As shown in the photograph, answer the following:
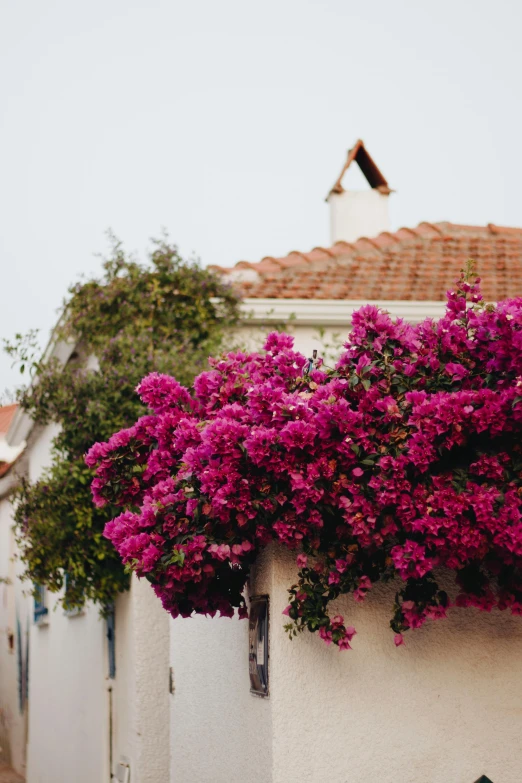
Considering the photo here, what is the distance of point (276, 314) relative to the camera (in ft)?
37.3

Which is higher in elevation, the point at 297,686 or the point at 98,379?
the point at 98,379

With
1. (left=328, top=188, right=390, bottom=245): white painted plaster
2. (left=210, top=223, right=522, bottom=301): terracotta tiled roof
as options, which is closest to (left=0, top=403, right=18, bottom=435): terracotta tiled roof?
(left=328, top=188, right=390, bottom=245): white painted plaster

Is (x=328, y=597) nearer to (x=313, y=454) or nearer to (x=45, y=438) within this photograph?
(x=313, y=454)

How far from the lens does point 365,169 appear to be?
15.9 m

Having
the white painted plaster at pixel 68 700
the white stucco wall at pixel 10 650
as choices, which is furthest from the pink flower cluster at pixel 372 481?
the white stucco wall at pixel 10 650

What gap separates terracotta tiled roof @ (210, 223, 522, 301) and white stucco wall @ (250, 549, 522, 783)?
7098mm

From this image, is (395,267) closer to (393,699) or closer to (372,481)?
(393,699)

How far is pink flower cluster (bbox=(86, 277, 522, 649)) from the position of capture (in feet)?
14.1

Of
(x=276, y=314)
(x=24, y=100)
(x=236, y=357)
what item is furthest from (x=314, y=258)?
(x=236, y=357)

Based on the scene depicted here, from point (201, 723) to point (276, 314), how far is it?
19.5ft

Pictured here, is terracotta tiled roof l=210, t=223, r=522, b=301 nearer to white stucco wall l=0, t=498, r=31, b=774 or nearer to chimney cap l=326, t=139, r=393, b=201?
chimney cap l=326, t=139, r=393, b=201

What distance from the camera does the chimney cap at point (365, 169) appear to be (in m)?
15.4

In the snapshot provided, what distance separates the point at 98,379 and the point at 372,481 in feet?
18.1

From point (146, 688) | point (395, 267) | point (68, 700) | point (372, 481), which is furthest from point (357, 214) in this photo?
point (372, 481)
